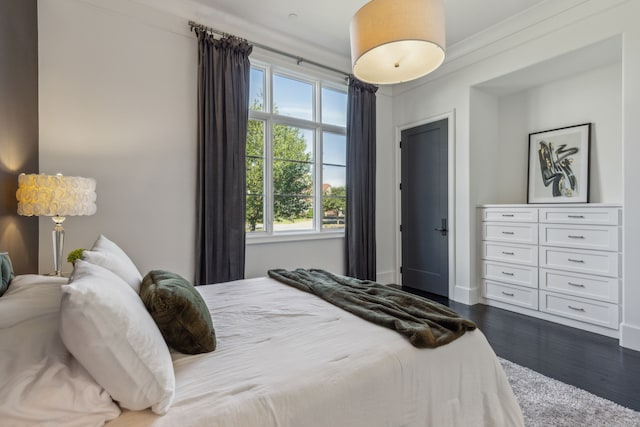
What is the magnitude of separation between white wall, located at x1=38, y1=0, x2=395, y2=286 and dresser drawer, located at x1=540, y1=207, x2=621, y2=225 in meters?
3.60

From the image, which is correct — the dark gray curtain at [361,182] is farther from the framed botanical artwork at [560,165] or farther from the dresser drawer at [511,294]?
the framed botanical artwork at [560,165]

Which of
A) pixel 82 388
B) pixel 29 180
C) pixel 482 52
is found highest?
pixel 482 52

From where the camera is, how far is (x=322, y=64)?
13.5ft

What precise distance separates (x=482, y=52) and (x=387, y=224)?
244cm

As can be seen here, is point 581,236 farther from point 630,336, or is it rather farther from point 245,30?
point 245,30

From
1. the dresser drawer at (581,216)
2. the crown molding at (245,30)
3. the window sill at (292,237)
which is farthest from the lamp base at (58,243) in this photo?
the dresser drawer at (581,216)

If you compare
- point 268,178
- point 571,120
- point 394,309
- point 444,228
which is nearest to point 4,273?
point 394,309

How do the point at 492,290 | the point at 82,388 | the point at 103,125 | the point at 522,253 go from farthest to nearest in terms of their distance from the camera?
the point at 492,290
the point at 522,253
the point at 103,125
the point at 82,388

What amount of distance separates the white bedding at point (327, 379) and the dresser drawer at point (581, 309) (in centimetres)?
220

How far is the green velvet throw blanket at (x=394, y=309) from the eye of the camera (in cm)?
141

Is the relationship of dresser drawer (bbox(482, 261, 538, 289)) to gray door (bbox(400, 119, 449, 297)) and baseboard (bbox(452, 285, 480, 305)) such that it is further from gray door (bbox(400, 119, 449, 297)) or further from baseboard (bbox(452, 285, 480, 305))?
gray door (bbox(400, 119, 449, 297))

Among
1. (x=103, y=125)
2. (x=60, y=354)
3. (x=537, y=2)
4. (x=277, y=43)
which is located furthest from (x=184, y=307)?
(x=537, y=2)

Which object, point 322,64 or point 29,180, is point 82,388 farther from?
point 322,64

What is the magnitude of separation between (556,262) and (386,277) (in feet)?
7.00
